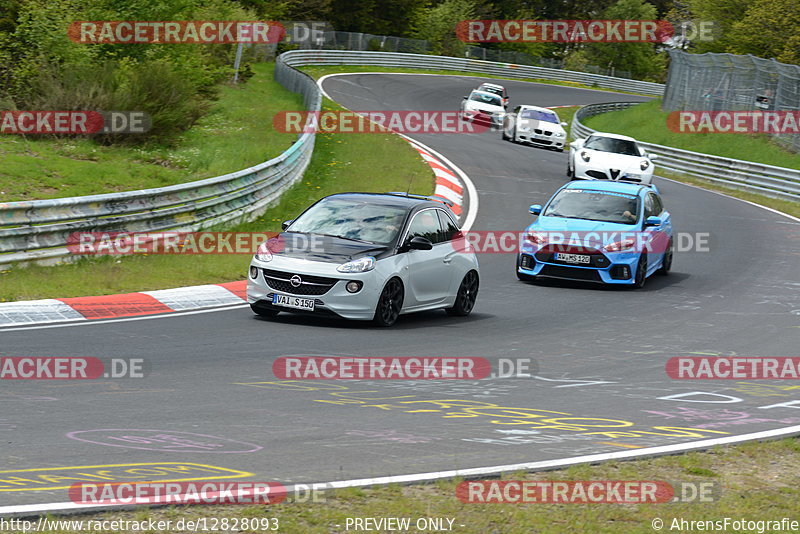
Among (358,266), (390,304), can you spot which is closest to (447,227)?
(390,304)

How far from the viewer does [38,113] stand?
76.6 feet

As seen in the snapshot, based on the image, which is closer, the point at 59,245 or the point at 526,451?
the point at 526,451

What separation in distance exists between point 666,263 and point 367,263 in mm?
8217

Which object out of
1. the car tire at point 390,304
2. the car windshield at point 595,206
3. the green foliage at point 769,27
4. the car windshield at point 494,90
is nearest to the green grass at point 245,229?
the car tire at point 390,304

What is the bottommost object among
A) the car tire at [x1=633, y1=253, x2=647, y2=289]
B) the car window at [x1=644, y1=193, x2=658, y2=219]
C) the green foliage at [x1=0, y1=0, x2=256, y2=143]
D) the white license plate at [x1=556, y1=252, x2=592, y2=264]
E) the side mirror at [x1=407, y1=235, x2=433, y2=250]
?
the car tire at [x1=633, y1=253, x2=647, y2=289]

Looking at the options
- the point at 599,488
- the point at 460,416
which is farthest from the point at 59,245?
the point at 599,488

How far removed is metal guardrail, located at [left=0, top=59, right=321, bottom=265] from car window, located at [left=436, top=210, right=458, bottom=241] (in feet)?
15.5

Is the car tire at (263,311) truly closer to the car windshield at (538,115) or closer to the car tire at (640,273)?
the car tire at (640,273)

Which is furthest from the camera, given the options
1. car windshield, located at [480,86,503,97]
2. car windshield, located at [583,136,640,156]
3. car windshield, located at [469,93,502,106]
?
car windshield, located at [480,86,503,97]

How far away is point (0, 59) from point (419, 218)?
16104 millimetres

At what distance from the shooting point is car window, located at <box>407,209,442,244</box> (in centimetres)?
1373

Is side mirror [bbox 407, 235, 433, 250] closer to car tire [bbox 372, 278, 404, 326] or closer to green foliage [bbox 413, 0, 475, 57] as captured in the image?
car tire [bbox 372, 278, 404, 326]

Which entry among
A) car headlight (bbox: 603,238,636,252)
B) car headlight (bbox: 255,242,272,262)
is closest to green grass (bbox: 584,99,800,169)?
car headlight (bbox: 603,238,636,252)

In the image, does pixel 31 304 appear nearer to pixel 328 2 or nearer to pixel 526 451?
pixel 526 451
